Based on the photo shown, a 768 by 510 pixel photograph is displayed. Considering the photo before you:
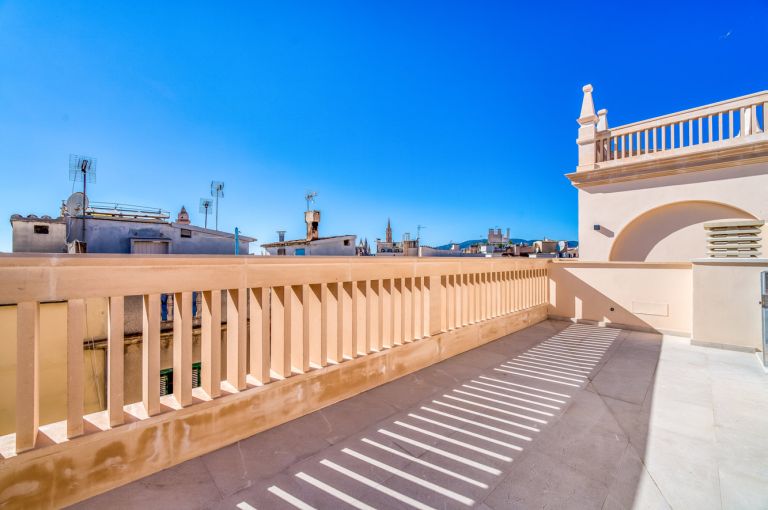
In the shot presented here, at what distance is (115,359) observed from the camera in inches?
62.5

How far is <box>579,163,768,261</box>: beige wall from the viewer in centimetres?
589

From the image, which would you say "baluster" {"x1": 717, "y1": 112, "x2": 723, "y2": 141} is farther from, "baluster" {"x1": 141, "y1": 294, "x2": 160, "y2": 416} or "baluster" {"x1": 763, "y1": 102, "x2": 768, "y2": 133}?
"baluster" {"x1": 141, "y1": 294, "x2": 160, "y2": 416}

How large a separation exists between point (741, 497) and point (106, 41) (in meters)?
15.2

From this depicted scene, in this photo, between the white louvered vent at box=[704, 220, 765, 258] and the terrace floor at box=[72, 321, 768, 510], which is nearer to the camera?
the terrace floor at box=[72, 321, 768, 510]

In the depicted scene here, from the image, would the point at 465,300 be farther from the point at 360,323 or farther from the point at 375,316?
the point at 360,323

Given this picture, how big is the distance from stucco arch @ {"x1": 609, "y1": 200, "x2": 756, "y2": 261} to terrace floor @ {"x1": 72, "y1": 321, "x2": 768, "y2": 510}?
4.33m

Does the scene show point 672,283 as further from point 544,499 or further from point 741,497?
point 544,499

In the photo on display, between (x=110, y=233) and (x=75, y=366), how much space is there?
60.1 feet

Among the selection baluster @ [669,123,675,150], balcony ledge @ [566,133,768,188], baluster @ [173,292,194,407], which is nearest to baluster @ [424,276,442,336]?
baluster @ [173,292,194,407]

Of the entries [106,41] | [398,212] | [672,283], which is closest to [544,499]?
[672,283]

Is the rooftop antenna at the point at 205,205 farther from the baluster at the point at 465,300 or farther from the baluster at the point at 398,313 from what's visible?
the baluster at the point at 398,313

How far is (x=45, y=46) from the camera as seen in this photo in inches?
422

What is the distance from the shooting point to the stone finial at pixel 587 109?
7.68 m

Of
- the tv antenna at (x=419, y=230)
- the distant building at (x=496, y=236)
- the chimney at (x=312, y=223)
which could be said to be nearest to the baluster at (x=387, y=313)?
the chimney at (x=312, y=223)
